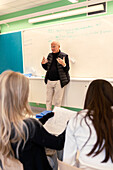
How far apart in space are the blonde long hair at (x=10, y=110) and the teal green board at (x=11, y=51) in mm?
3766

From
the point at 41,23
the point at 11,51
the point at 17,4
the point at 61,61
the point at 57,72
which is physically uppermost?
the point at 17,4

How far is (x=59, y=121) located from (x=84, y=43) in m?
2.55

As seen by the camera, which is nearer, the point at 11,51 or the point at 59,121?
the point at 59,121

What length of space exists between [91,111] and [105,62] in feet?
8.76

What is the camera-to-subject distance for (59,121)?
4.74 ft

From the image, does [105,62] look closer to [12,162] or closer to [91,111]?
[91,111]

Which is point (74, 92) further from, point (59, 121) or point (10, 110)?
point (10, 110)

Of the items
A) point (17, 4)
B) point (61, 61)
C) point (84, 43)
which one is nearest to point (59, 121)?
point (61, 61)

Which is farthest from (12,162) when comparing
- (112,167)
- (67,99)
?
(67,99)

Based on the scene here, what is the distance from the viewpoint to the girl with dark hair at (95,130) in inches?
35.9

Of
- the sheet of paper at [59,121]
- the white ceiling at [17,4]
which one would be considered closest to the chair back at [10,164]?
the sheet of paper at [59,121]

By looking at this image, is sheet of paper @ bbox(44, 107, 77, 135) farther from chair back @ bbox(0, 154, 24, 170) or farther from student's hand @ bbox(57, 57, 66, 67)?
student's hand @ bbox(57, 57, 66, 67)

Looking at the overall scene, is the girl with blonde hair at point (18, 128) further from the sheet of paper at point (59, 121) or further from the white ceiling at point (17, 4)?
the white ceiling at point (17, 4)

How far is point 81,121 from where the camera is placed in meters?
0.95
